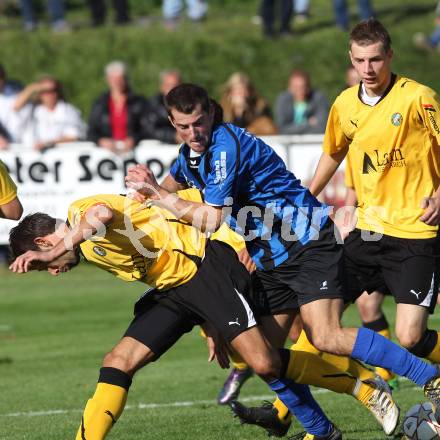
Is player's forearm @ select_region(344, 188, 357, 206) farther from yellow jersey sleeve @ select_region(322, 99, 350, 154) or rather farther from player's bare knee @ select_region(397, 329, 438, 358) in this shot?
player's bare knee @ select_region(397, 329, 438, 358)

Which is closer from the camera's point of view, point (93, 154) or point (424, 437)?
point (424, 437)

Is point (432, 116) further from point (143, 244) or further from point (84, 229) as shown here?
point (84, 229)

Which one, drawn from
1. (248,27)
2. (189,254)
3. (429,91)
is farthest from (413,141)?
(248,27)

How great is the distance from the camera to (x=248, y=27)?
22.2 meters

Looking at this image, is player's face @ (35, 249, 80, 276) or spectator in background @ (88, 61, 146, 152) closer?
player's face @ (35, 249, 80, 276)

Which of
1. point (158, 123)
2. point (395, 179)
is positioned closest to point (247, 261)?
point (395, 179)

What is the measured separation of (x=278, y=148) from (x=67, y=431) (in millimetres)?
7765

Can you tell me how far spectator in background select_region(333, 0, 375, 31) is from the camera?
20500 mm

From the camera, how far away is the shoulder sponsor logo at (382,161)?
746cm

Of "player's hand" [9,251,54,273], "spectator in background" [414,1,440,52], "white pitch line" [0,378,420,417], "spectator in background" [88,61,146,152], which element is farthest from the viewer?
"spectator in background" [414,1,440,52]

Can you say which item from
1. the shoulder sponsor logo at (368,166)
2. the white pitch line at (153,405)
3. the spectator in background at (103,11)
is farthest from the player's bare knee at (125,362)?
the spectator in background at (103,11)

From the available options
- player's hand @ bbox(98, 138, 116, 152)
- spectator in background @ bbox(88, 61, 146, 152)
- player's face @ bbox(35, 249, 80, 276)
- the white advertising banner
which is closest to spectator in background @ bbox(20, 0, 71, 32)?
spectator in background @ bbox(88, 61, 146, 152)

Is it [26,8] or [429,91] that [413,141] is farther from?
[26,8]

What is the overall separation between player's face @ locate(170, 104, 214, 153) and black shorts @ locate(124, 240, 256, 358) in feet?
2.31
